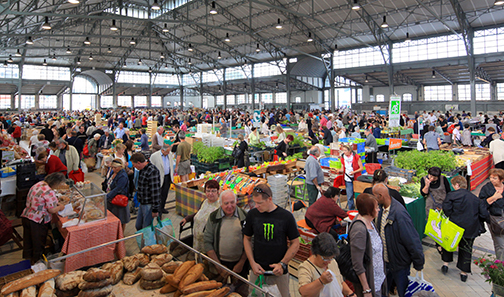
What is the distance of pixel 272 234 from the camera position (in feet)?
9.01

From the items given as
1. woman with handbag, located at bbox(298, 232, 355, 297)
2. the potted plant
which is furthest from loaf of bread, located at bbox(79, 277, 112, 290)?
the potted plant

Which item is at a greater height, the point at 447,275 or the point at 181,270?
the point at 181,270

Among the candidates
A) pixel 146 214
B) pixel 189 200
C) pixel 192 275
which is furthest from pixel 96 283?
pixel 189 200

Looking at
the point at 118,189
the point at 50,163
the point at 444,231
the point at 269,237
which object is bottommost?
the point at 444,231

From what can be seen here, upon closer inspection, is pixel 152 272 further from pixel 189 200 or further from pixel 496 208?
pixel 496 208

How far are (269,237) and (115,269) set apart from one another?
1.26 meters

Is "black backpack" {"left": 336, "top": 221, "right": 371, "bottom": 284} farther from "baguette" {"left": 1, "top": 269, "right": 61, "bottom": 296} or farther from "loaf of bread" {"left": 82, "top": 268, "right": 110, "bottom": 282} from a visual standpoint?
"baguette" {"left": 1, "top": 269, "right": 61, "bottom": 296}

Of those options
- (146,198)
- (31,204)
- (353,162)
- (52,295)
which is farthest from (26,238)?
(353,162)

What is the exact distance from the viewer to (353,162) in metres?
6.18

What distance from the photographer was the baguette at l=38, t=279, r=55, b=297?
7.70 feet

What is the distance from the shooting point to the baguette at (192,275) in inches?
90.8

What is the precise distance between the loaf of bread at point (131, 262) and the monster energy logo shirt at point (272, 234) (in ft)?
3.29

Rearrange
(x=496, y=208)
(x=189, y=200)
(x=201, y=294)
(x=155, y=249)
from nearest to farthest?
(x=201, y=294), (x=155, y=249), (x=496, y=208), (x=189, y=200)

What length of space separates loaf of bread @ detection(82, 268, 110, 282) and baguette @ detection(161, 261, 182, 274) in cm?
42
